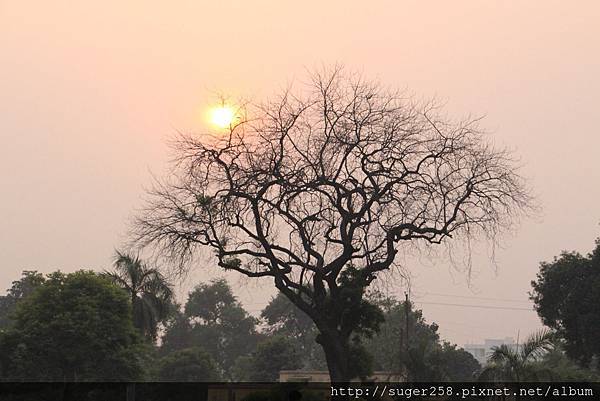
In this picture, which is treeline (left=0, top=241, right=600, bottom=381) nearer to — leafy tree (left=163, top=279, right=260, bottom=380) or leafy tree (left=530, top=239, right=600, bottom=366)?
leafy tree (left=530, top=239, right=600, bottom=366)

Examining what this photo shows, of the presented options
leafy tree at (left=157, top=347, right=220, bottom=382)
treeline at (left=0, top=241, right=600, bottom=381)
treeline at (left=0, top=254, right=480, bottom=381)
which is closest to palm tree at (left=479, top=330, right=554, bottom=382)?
treeline at (left=0, top=241, right=600, bottom=381)

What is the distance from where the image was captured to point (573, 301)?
4000cm

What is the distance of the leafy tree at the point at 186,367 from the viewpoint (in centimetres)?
5672

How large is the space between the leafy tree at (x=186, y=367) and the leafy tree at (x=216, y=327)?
123 feet

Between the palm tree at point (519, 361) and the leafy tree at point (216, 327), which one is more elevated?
the leafy tree at point (216, 327)

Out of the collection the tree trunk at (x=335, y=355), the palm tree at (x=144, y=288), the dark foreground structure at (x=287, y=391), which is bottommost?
the dark foreground structure at (x=287, y=391)

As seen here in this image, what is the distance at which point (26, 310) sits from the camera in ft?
113

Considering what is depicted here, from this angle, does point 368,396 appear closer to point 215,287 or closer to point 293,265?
point 293,265

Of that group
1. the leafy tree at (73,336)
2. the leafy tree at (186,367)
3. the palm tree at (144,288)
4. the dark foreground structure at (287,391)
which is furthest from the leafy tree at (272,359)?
the dark foreground structure at (287,391)

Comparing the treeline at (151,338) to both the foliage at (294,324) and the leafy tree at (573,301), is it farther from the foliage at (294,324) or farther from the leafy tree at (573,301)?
the foliage at (294,324)

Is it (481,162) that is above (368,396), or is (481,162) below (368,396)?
above

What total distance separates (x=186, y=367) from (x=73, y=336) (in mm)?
24779

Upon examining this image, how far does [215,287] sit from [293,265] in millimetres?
79411

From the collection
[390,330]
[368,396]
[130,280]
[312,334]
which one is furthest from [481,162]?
[312,334]
